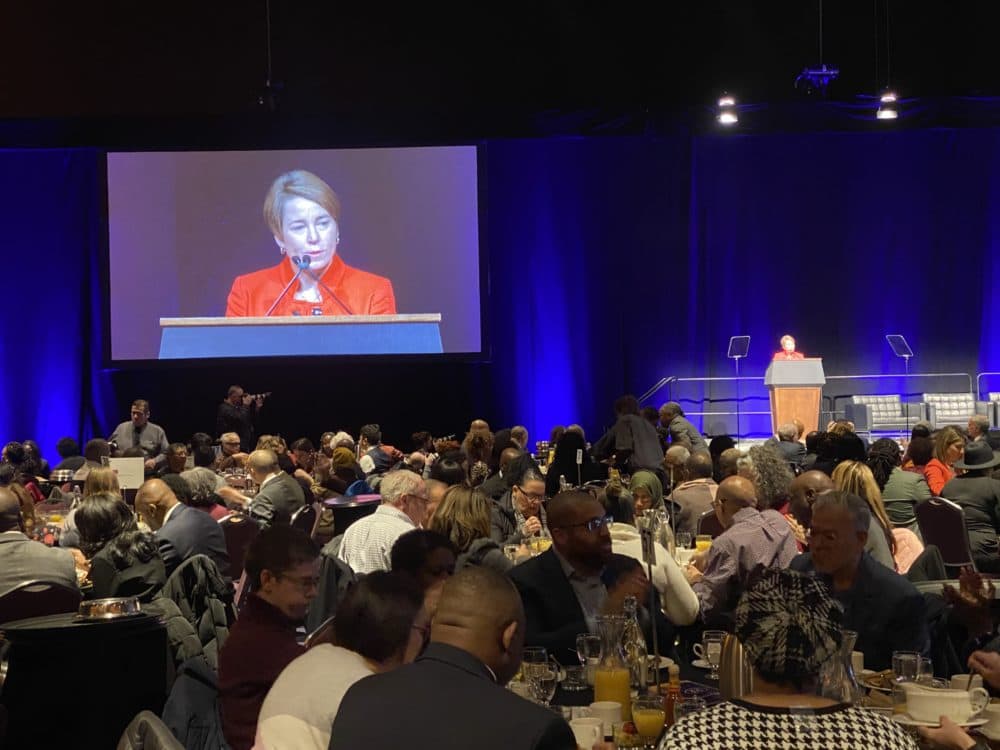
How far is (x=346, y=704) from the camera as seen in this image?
2039mm

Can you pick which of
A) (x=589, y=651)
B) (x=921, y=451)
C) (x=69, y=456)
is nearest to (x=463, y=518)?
(x=589, y=651)

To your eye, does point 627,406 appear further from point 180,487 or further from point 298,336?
point 180,487

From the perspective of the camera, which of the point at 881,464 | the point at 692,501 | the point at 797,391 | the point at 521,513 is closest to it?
the point at 521,513

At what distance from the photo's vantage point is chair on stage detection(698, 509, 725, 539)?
6707 millimetres

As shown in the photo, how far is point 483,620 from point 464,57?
1475 cm

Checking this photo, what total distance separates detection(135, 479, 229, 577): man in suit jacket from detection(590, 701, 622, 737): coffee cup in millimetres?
3315

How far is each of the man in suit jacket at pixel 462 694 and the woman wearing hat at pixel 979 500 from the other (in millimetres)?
5463

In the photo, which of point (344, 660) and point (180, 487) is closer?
point (344, 660)

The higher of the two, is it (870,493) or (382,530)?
(870,493)

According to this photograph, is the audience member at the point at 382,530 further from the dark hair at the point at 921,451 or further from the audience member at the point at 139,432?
the audience member at the point at 139,432

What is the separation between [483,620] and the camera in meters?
2.11

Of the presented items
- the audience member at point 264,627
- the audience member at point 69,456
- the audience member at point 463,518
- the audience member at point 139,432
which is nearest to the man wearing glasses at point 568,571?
the audience member at point 264,627

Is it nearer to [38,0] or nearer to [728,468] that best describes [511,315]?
[38,0]

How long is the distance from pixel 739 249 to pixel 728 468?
10.0m
